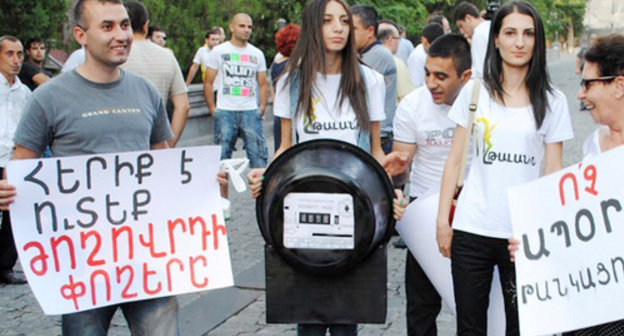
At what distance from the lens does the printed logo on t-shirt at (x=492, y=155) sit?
3.30 metres

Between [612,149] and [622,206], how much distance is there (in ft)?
0.68

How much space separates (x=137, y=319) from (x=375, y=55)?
436 cm

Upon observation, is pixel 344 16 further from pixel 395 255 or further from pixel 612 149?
pixel 395 255

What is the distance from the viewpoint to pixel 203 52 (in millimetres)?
14297

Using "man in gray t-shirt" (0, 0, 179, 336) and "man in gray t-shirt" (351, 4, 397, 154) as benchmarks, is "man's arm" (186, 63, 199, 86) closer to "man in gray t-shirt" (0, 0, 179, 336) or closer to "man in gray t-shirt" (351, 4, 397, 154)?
"man in gray t-shirt" (351, 4, 397, 154)

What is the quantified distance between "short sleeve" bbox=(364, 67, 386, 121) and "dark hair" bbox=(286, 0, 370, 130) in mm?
48

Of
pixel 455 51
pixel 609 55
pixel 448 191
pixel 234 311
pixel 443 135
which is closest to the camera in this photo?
pixel 609 55

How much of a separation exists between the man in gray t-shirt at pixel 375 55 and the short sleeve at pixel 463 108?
3.49 meters

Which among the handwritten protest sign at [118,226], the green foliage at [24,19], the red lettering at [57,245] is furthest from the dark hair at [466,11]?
the red lettering at [57,245]

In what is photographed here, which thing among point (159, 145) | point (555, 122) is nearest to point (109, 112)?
point (159, 145)

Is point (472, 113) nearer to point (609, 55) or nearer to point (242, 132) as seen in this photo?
point (609, 55)

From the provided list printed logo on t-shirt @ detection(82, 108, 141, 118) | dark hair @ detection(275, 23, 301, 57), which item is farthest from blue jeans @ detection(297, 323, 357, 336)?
dark hair @ detection(275, 23, 301, 57)

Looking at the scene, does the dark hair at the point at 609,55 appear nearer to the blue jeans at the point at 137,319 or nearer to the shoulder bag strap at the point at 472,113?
the shoulder bag strap at the point at 472,113

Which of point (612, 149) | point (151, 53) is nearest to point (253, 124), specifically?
point (151, 53)
